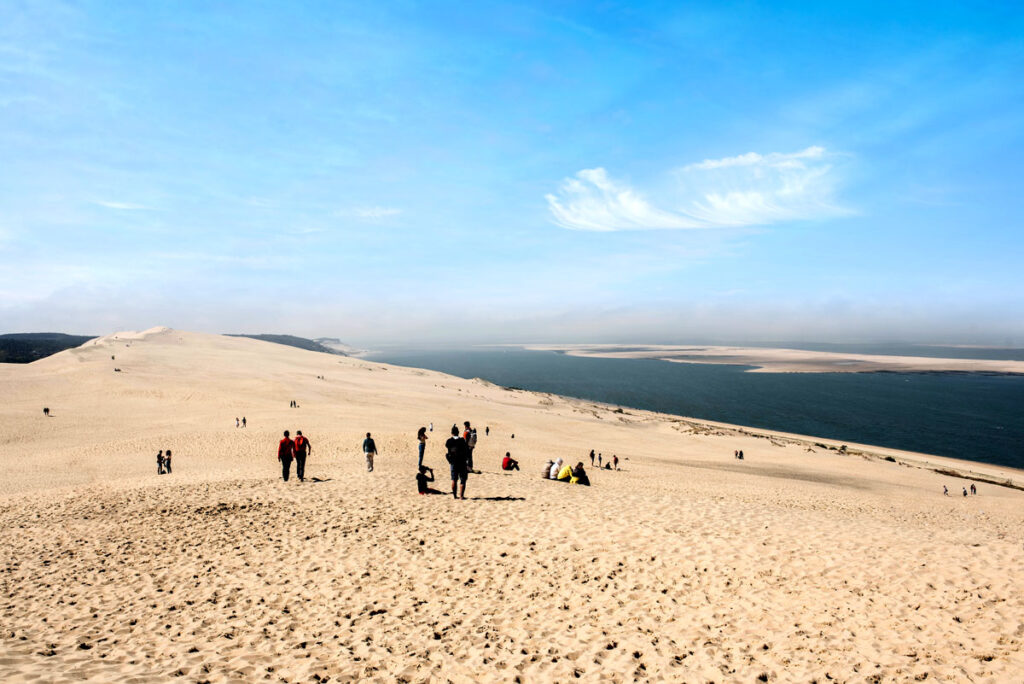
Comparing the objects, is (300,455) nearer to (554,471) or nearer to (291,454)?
(291,454)

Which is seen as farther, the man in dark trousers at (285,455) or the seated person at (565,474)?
the seated person at (565,474)

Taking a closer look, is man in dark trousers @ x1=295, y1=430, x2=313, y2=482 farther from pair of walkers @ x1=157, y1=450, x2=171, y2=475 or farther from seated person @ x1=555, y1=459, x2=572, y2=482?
seated person @ x1=555, y1=459, x2=572, y2=482

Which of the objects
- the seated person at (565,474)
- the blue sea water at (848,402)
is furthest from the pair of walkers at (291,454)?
the blue sea water at (848,402)

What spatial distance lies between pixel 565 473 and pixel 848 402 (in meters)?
82.0

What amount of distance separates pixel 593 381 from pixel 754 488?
94171 mm

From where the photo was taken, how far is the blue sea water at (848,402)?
56.8 m

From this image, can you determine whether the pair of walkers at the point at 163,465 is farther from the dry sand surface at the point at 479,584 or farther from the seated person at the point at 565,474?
the seated person at the point at 565,474

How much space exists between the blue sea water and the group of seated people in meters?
50.9

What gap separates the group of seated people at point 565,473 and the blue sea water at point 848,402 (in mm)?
50872

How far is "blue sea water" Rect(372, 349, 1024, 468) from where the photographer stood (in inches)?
2235

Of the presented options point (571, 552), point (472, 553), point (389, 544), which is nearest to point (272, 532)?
point (389, 544)

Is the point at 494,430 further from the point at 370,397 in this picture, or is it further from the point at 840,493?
the point at 840,493

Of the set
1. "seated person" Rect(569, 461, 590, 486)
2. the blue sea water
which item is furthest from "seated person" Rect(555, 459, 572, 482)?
the blue sea water

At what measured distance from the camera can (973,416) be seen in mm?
68500
